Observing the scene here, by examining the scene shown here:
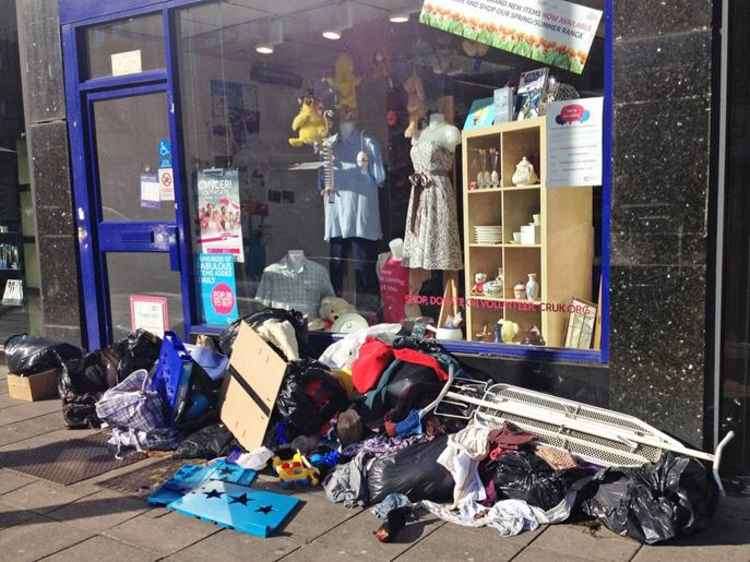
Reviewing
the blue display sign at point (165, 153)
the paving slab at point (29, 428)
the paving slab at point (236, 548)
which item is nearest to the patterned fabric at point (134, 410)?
the paving slab at point (29, 428)

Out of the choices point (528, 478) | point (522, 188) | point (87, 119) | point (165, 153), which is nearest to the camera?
point (528, 478)

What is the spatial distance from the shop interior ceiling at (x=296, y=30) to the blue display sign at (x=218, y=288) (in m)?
1.68

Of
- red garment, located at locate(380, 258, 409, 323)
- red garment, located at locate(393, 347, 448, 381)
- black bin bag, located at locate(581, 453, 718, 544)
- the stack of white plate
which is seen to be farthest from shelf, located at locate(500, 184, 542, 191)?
black bin bag, located at locate(581, 453, 718, 544)

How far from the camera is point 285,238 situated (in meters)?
6.58

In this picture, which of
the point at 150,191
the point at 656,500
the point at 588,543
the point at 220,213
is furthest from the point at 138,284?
the point at 656,500

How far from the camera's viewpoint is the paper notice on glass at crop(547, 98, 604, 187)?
4.92 metres

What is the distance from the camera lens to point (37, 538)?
4.07 m

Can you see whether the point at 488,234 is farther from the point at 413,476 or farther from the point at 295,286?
the point at 413,476

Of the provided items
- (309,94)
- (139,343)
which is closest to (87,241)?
(139,343)

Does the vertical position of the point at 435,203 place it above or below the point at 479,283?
above

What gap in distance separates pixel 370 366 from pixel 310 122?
87.8 inches

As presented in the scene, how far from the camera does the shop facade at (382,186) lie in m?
4.46

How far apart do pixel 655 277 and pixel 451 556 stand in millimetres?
1931

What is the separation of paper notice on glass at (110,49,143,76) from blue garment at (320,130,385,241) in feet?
6.42
